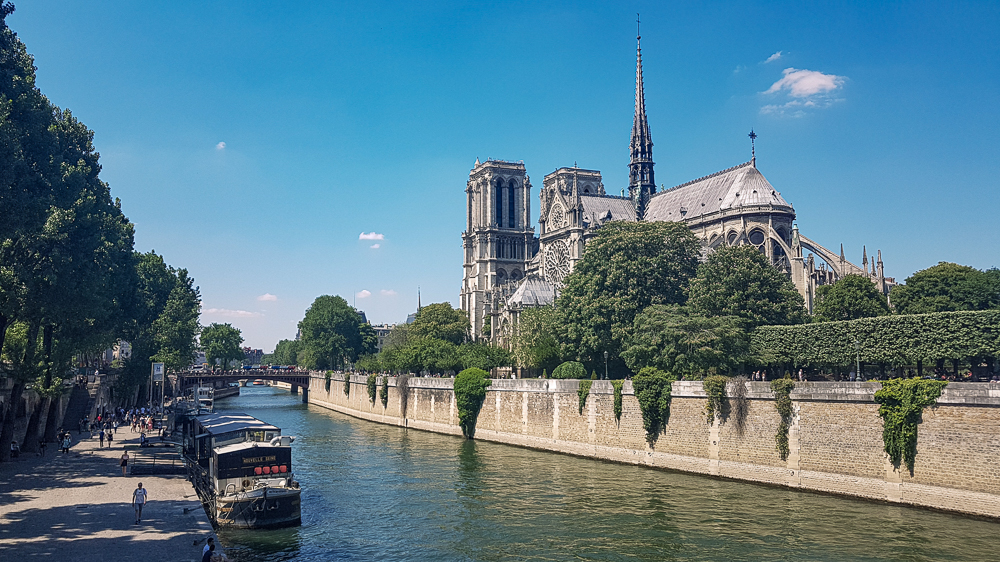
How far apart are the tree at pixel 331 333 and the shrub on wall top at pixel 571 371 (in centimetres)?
6926

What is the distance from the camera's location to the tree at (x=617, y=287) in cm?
5619

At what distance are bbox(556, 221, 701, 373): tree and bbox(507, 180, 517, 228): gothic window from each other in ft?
267

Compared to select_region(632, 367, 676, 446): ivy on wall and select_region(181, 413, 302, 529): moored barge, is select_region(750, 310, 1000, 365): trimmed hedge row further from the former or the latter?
select_region(181, 413, 302, 529): moored barge

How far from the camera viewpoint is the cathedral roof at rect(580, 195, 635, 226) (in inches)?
4601

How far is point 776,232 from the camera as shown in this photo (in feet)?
300

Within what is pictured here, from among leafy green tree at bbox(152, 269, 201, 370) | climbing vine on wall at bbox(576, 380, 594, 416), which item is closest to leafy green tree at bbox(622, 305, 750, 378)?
climbing vine on wall at bbox(576, 380, 594, 416)

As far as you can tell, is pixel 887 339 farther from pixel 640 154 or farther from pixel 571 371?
pixel 640 154

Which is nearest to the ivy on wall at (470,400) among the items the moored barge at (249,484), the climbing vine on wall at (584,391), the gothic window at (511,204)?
the climbing vine on wall at (584,391)

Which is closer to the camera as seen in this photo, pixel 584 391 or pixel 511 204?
pixel 584 391

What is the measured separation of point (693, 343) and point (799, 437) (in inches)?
389

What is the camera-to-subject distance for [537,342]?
6594cm

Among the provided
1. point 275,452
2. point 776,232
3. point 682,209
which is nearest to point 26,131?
point 275,452

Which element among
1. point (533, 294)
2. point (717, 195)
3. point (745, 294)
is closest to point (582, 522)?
point (745, 294)

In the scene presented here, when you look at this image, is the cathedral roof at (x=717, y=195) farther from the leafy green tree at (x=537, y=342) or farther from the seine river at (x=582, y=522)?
the seine river at (x=582, y=522)
